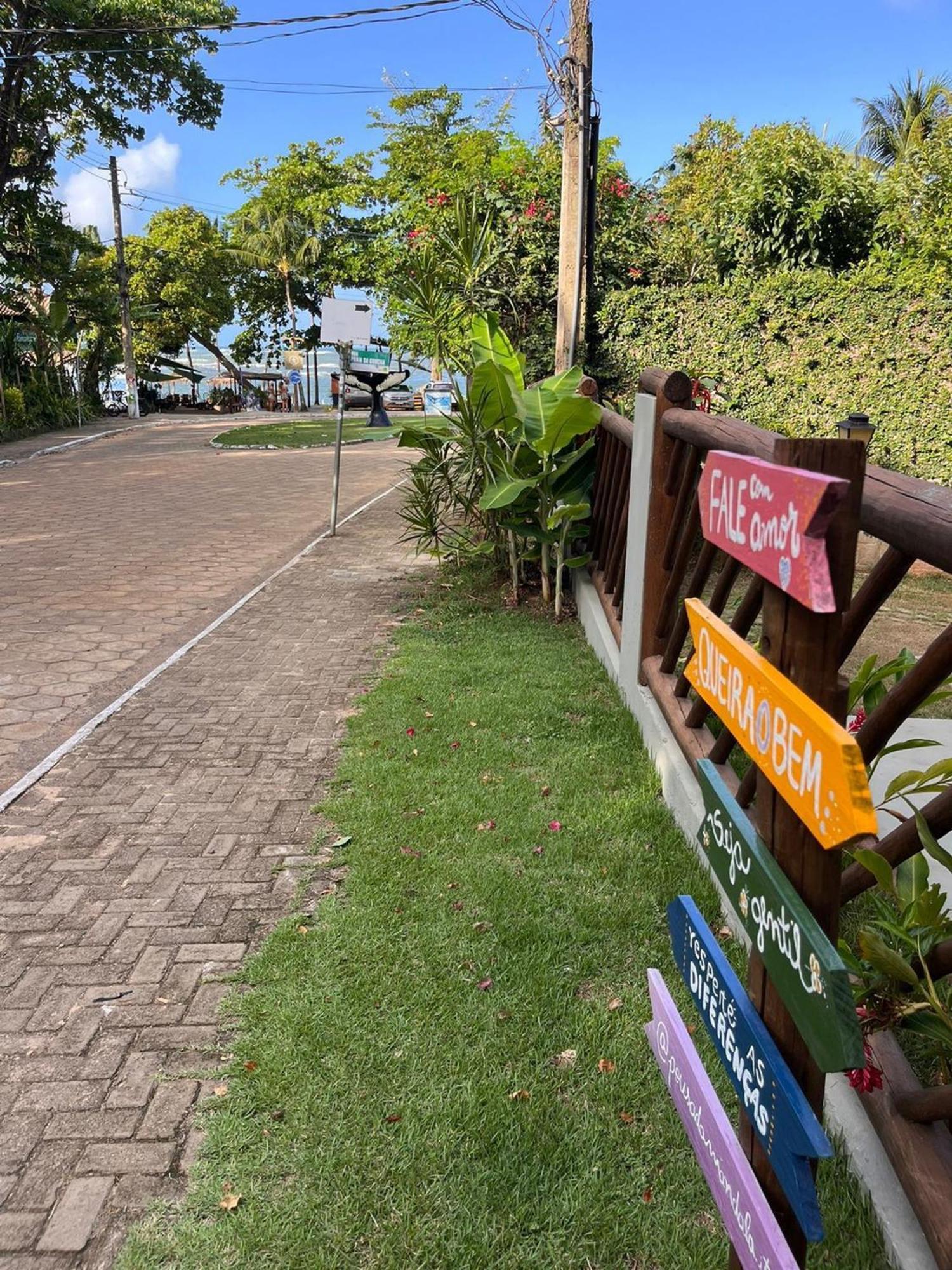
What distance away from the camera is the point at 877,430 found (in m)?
9.67

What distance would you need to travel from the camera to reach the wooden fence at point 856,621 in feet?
6.23

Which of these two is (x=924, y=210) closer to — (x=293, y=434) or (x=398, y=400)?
(x=293, y=434)

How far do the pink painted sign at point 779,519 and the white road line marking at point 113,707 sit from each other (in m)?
4.00

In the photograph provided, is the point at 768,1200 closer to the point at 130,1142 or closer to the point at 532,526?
the point at 130,1142

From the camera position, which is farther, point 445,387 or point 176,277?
point 176,277

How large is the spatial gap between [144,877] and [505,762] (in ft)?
5.80

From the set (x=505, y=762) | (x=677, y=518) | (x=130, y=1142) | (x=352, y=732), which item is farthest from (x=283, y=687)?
(x=130, y=1142)

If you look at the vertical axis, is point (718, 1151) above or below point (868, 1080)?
above

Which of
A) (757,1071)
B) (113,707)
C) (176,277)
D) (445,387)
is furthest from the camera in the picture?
(176,277)

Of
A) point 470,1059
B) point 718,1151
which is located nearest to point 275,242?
point 470,1059

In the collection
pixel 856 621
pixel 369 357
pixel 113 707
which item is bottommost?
pixel 113 707

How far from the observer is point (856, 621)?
225 cm

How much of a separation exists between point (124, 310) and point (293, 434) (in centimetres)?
1233

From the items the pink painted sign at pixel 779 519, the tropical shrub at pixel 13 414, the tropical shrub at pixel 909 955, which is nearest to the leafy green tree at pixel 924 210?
the tropical shrub at pixel 909 955
